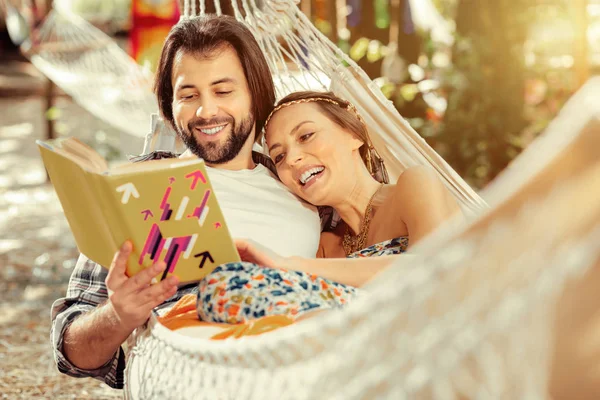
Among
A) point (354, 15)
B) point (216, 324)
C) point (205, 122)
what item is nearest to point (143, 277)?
point (216, 324)

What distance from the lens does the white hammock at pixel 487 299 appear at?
1.02m

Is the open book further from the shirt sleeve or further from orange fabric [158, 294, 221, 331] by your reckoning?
the shirt sleeve

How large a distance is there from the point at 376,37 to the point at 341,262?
326 centimetres

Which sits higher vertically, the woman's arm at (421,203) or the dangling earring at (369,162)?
the woman's arm at (421,203)

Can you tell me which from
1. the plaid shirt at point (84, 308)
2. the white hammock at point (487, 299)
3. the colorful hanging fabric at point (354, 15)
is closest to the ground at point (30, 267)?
the plaid shirt at point (84, 308)

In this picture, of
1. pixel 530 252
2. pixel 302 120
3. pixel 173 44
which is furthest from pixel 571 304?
pixel 173 44

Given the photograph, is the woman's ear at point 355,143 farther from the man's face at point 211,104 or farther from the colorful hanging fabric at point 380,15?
the colorful hanging fabric at point 380,15

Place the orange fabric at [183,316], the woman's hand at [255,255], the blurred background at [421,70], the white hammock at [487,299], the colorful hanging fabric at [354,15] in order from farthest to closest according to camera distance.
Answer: the colorful hanging fabric at [354,15], the blurred background at [421,70], the woman's hand at [255,255], the orange fabric at [183,316], the white hammock at [487,299]

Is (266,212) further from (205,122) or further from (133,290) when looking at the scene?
(133,290)

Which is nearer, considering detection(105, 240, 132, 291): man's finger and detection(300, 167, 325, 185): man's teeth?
detection(105, 240, 132, 291): man's finger

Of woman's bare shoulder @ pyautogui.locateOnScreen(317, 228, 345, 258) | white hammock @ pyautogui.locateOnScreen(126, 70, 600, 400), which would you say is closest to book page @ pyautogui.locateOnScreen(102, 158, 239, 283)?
white hammock @ pyautogui.locateOnScreen(126, 70, 600, 400)

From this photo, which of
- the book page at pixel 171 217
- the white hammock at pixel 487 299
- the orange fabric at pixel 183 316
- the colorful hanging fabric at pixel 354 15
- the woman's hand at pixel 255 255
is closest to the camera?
the white hammock at pixel 487 299

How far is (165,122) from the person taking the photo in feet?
7.20

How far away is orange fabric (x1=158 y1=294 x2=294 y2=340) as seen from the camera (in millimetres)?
1451
